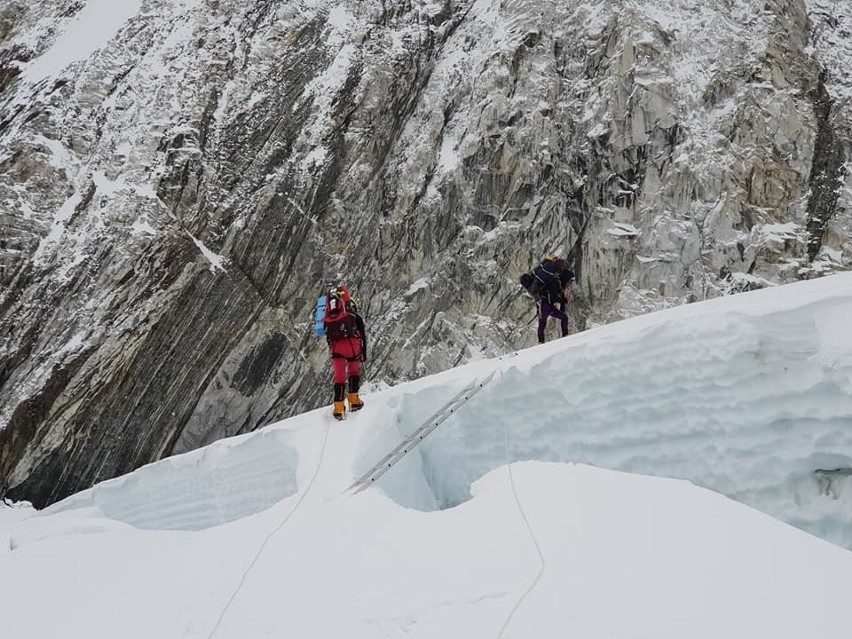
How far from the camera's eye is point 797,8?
1845 cm

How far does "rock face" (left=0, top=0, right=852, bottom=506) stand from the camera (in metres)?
14.6

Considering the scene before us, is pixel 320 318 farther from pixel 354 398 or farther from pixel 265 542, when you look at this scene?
pixel 265 542

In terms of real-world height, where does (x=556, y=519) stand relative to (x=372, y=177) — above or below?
above

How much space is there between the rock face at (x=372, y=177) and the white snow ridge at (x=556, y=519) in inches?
359

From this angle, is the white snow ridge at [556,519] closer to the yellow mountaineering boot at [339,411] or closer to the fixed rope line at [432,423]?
the fixed rope line at [432,423]

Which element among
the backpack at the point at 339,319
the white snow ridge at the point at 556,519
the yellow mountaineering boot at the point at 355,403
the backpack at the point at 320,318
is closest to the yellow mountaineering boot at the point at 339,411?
the yellow mountaineering boot at the point at 355,403

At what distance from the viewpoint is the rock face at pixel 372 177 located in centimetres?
1456

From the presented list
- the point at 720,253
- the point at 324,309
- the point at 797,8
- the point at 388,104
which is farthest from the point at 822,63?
the point at 324,309

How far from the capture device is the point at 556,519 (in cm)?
357

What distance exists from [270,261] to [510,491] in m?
13.8

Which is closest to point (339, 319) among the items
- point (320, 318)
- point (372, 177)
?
point (320, 318)

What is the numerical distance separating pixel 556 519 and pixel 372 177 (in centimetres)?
1595

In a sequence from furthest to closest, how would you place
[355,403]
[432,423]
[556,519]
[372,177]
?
[372,177] → [355,403] → [432,423] → [556,519]

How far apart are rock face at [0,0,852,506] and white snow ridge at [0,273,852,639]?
9.13 meters
